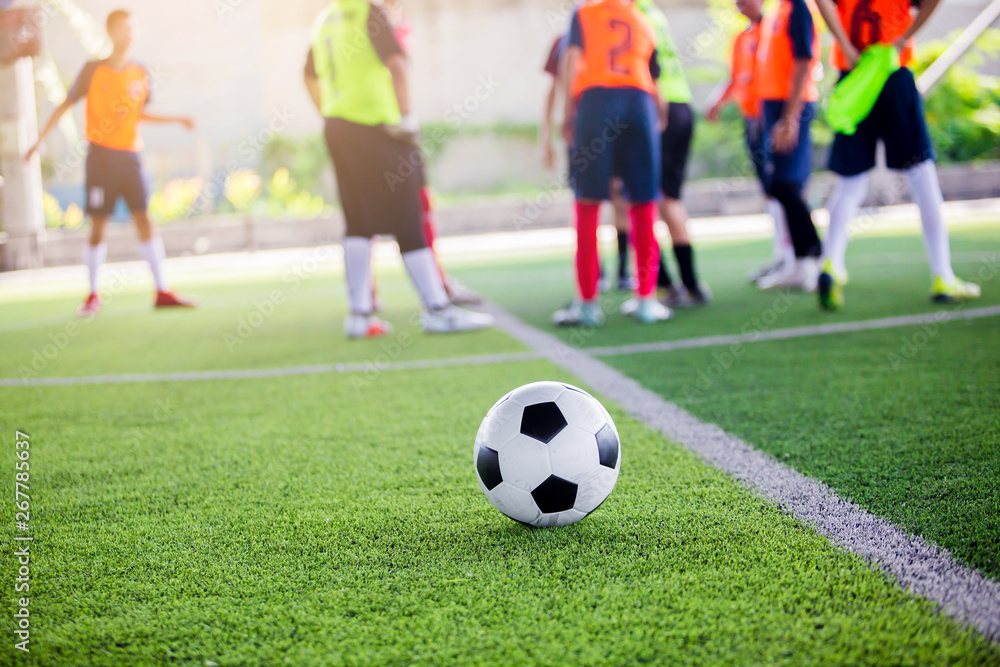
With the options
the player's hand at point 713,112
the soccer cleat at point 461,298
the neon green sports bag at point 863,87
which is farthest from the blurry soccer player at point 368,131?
the player's hand at point 713,112

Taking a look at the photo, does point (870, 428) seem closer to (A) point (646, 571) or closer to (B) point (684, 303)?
(A) point (646, 571)

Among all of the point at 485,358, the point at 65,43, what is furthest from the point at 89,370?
the point at 65,43

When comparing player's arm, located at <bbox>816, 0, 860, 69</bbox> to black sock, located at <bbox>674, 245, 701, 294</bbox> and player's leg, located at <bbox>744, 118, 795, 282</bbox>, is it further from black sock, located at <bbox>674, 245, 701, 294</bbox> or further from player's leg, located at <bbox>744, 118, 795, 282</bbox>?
black sock, located at <bbox>674, 245, 701, 294</bbox>

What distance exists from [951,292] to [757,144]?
2143mm

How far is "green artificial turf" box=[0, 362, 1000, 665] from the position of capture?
4.73ft

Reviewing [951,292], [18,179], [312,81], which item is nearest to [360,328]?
[312,81]

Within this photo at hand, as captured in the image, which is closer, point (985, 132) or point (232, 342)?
point (232, 342)

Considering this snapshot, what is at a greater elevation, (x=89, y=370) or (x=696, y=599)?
(x=696, y=599)

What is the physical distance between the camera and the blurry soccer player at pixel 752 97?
6219 millimetres

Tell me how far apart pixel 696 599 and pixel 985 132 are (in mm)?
18901

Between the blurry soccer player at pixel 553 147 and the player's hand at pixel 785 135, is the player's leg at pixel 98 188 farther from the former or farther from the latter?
the player's hand at pixel 785 135

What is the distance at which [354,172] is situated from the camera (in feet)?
16.4

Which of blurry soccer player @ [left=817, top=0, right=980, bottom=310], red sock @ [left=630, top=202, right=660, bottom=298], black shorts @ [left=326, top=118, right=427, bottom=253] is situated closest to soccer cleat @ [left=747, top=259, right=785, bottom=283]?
blurry soccer player @ [left=817, top=0, right=980, bottom=310]

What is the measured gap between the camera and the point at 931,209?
4.82 meters
